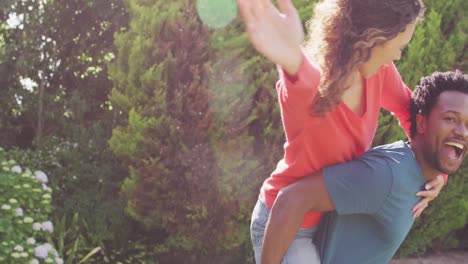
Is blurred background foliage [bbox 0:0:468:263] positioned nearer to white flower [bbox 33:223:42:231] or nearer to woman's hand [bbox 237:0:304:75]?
white flower [bbox 33:223:42:231]

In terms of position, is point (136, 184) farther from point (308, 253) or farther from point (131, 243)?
point (308, 253)

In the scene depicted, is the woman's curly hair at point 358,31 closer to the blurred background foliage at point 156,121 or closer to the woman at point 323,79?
the woman at point 323,79

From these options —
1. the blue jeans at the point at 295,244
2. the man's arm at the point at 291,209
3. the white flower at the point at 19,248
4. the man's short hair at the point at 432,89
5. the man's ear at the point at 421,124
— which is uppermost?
the man's short hair at the point at 432,89

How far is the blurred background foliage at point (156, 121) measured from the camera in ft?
13.9

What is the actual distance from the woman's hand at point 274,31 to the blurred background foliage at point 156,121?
2.55 m

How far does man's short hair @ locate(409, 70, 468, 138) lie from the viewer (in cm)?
238

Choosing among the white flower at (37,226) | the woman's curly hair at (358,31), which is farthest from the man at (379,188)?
the white flower at (37,226)

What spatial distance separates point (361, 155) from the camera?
2180mm

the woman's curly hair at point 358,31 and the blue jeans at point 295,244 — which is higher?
the woman's curly hair at point 358,31

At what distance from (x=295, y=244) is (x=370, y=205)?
290 millimetres

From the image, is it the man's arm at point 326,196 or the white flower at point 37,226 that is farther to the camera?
the white flower at point 37,226

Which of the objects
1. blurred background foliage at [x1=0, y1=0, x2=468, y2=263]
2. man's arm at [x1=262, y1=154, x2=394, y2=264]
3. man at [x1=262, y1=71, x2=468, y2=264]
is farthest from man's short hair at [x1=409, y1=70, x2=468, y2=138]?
blurred background foliage at [x1=0, y1=0, x2=468, y2=263]

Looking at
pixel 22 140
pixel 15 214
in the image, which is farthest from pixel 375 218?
pixel 22 140

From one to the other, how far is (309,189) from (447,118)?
1.93 feet
